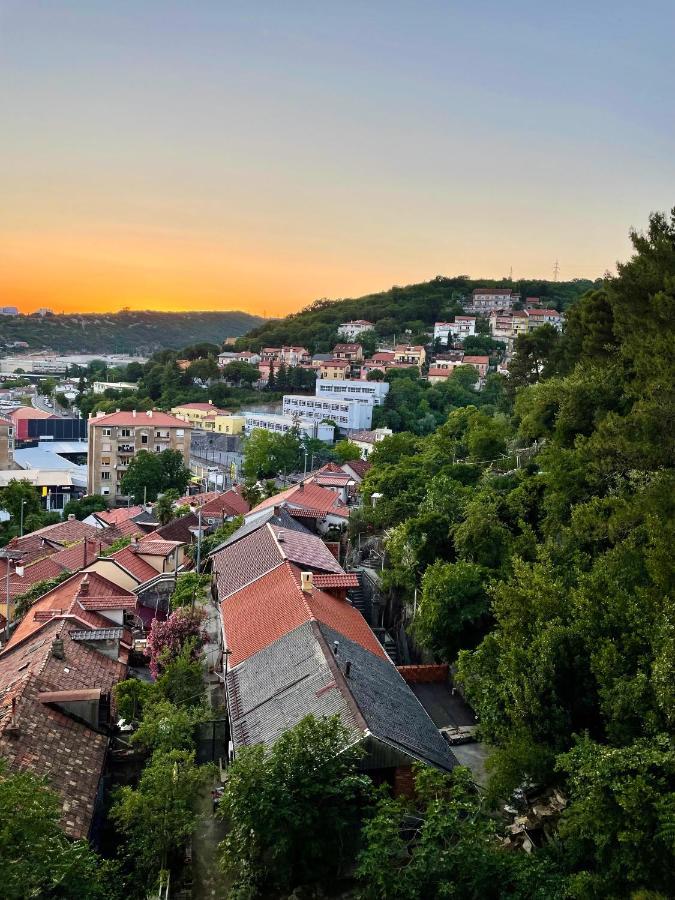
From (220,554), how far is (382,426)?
47.7 m

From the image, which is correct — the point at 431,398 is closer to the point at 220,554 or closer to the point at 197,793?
the point at 220,554

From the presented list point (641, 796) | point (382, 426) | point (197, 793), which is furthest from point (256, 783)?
point (382, 426)

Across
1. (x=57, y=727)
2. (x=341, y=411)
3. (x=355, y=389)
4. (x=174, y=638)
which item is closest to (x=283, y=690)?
(x=57, y=727)

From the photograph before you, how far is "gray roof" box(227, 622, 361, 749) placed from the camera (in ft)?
38.8

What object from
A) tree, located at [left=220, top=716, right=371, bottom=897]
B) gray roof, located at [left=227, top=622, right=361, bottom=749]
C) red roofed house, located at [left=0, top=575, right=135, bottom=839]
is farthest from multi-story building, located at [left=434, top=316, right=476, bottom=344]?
tree, located at [left=220, top=716, right=371, bottom=897]

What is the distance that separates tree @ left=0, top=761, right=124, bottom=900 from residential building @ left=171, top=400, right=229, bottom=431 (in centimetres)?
6653

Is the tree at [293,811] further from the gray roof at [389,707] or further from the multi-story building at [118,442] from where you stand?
the multi-story building at [118,442]

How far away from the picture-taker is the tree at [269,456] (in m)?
52.8

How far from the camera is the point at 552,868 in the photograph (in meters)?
8.90

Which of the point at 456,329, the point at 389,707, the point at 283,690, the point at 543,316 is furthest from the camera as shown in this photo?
the point at 543,316

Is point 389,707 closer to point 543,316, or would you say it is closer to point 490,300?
point 543,316

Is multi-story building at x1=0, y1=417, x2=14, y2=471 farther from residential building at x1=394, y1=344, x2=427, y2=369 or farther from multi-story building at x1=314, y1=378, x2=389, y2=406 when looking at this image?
residential building at x1=394, y1=344, x2=427, y2=369

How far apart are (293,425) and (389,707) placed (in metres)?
54.2

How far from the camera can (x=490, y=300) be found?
121m
